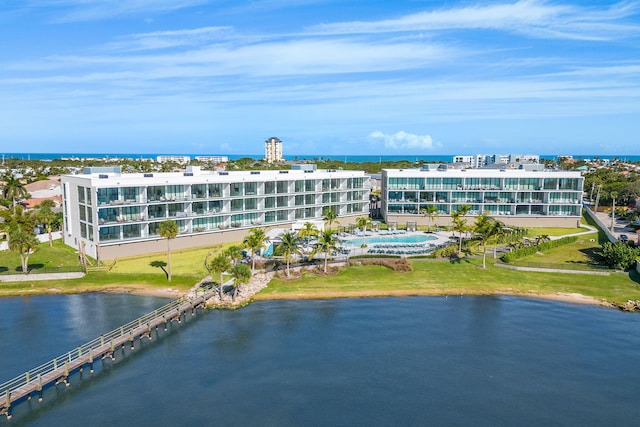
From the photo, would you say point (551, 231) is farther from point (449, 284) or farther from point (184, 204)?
point (184, 204)

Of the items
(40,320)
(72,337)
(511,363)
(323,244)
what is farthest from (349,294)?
(40,320)

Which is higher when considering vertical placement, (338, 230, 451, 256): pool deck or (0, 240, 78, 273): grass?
(338, 230, 451, 256): pool deck

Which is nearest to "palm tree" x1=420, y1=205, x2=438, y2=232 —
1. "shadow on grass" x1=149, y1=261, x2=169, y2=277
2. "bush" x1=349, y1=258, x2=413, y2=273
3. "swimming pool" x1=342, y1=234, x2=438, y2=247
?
"swimming pool" x1=342, y1=234, x2=438, y2=247

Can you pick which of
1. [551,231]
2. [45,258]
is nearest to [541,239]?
[551,231]

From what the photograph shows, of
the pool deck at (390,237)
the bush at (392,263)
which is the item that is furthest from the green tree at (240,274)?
the pool deck at (390,237)

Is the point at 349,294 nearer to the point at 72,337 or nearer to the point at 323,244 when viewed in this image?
the point at 323,244

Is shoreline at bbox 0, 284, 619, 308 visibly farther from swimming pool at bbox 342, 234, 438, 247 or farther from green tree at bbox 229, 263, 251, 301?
swimming pool at bbox 342, 234, 438, 247
